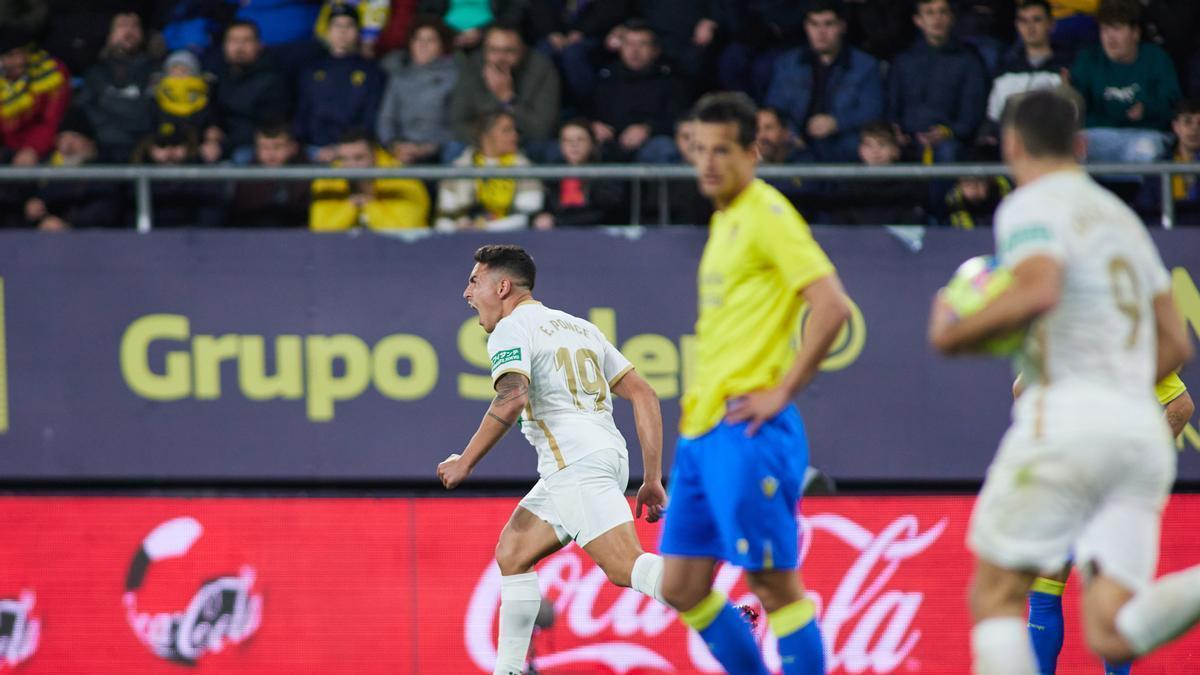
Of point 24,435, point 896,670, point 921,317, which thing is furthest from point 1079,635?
A: point 24,435

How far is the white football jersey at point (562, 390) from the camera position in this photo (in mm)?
6285

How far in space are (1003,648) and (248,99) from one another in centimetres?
750

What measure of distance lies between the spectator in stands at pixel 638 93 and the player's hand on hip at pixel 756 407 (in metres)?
5.25

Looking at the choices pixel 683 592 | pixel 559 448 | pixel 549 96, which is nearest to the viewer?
pixel 683 592

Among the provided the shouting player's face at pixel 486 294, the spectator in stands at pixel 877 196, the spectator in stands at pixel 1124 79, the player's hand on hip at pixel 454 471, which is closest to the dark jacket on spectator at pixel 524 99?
the spectator in stands at pixel 877 196

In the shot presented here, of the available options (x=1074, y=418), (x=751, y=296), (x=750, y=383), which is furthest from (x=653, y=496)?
(x=1074, y=418)

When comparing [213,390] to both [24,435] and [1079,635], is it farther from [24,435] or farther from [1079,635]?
[1079,635]

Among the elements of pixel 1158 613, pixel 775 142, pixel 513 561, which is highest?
pixel 775 142

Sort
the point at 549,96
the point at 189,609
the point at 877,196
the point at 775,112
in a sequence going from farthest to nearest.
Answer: the point at 549,96, the point at 775,112, the point at 877,196, the point at 189,609

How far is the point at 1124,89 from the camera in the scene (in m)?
9.46

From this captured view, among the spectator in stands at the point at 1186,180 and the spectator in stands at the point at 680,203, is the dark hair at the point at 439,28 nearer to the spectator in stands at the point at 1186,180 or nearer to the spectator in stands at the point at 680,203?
the spectator in stands at the point at 680,203

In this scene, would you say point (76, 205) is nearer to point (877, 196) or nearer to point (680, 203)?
point (680, 203)

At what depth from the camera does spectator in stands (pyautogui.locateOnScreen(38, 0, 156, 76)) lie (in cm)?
1100

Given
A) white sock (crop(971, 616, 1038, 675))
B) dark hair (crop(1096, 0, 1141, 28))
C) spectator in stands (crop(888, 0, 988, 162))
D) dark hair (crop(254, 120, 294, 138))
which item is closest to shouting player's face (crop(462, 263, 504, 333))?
white sock (crop(971, 616, 1038, 675))
